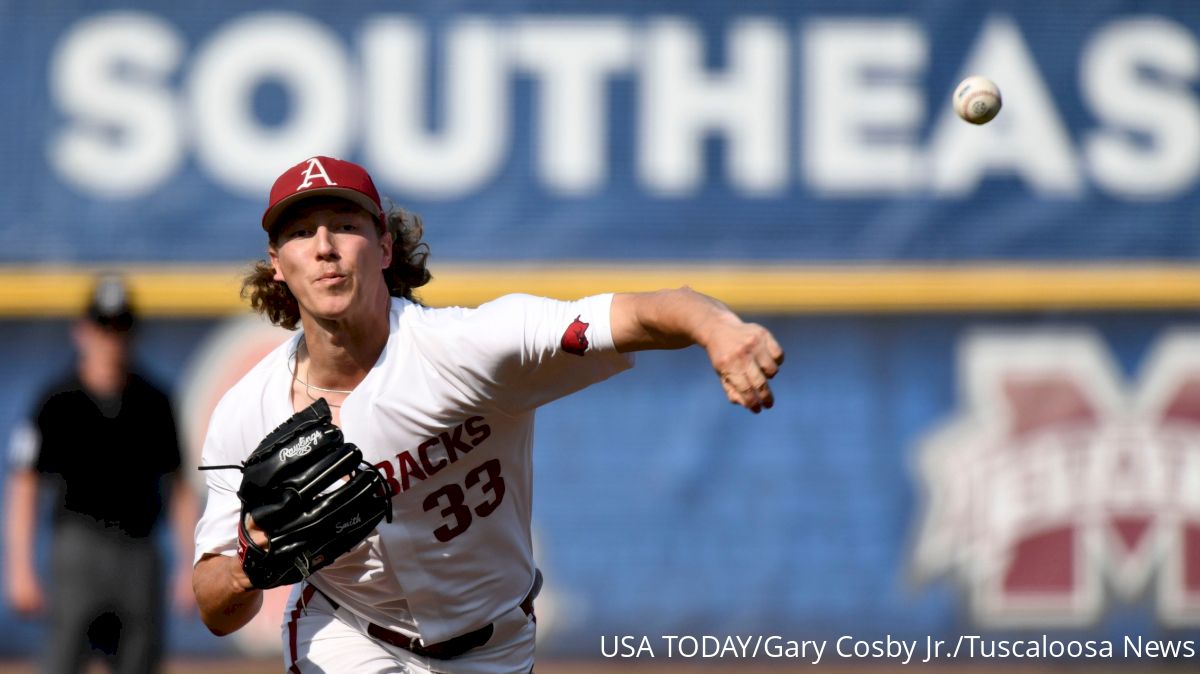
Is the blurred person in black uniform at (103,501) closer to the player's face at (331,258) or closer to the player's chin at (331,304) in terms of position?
the player's face at (331,258)

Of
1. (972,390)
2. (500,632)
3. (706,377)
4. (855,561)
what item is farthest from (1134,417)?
(500,632)

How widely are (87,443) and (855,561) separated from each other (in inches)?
168

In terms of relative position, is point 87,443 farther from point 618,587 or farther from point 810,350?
point 810,350

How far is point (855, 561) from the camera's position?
8109 mm

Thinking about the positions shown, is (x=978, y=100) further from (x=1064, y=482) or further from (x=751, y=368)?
(x=1064, y=482)

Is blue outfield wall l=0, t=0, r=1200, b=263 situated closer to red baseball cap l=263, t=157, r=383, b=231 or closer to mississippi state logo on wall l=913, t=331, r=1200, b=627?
mississippi state logo on wall l=913, t=331, r=1200, b=627

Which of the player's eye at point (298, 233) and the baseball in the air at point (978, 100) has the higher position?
the baseball in the air at point (978, 100)

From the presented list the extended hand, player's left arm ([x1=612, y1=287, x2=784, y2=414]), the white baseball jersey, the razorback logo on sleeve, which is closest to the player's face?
the white baseball jersey

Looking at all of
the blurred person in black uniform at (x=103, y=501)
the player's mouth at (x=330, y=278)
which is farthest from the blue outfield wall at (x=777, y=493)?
the player's mouth at (x=330, y=278)

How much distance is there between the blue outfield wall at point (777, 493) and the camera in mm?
8039

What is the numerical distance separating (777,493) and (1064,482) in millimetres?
1626

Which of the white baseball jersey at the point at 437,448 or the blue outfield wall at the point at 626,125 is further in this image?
the blue outfield wall at the point at 626,125

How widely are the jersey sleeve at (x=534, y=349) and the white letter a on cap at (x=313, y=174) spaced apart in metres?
0.49

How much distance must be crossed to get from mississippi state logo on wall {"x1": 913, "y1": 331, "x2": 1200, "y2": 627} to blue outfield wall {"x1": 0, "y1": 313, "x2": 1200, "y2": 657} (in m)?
0.03
